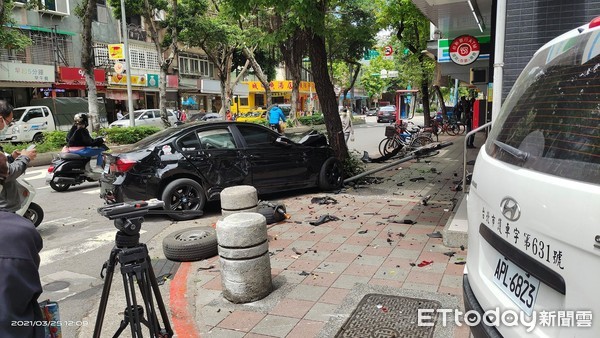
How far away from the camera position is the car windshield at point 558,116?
1.78m

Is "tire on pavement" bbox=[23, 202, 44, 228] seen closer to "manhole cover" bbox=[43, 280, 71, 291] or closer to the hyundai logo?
"manhole cover" bbox=[43, 280, 71, 291]

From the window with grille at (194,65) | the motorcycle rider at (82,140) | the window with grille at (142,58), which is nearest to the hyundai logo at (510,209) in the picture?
the motorcycle rider at (82,140)

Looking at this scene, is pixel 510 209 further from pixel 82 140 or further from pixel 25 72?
pixel 25 72

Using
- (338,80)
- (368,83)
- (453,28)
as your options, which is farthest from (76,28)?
(368,83)

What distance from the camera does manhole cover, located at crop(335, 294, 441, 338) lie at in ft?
11.4

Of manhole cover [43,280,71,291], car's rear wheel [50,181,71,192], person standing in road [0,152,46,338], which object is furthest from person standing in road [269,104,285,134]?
person standing in road [0,152,46,338]

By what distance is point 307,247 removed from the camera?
5609 mm

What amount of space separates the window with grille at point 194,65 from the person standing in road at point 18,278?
133ft

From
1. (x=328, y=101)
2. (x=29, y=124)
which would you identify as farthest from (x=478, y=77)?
(x=29, y=124)

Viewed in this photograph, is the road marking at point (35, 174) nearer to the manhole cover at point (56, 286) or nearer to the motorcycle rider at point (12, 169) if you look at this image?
the motorcycle rider at point (12, 169)

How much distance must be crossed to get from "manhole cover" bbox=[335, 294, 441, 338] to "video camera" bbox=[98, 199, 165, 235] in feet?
5.73

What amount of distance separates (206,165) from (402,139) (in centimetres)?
940

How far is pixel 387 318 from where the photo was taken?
3707mm

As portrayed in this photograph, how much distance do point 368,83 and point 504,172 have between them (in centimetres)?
7141
